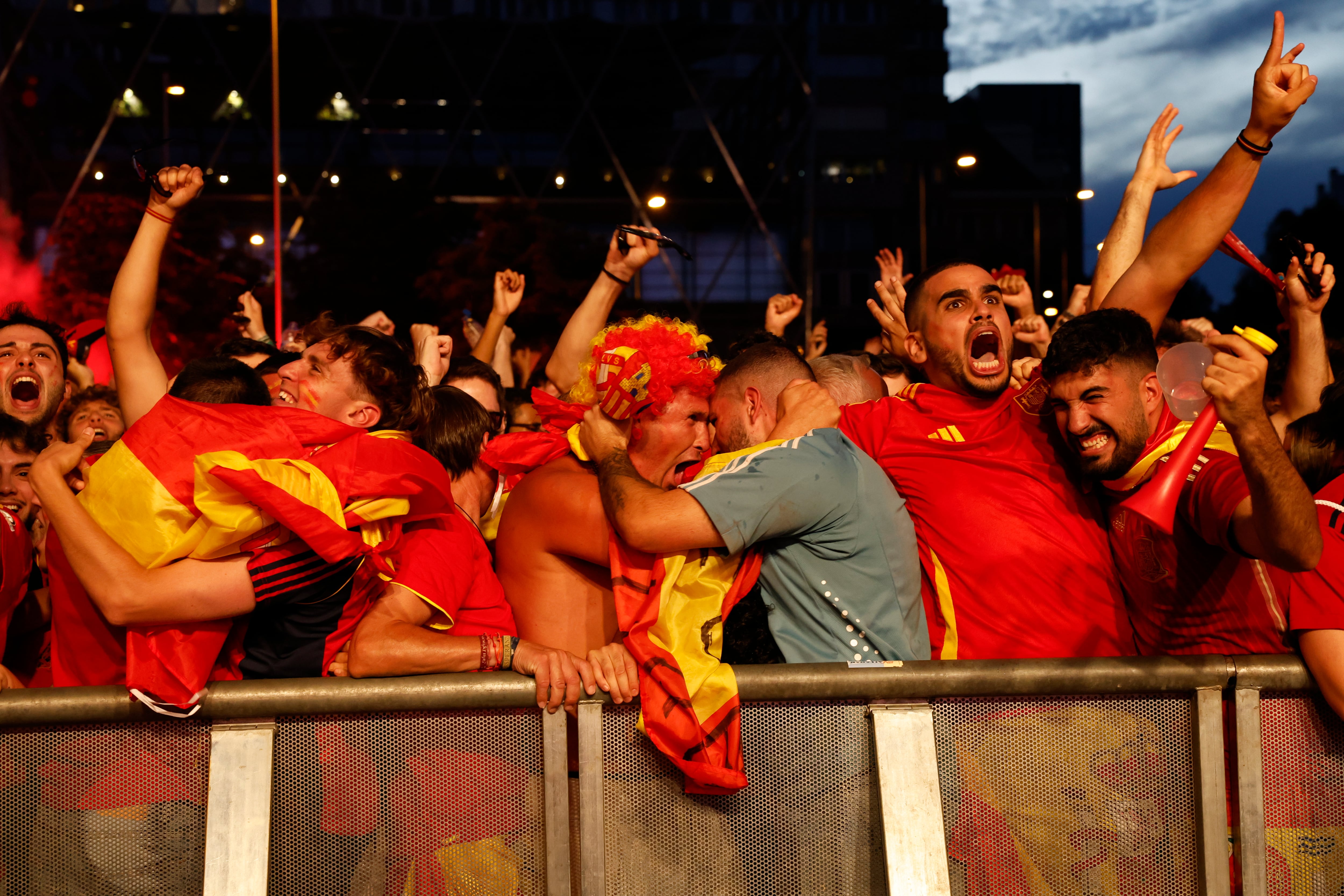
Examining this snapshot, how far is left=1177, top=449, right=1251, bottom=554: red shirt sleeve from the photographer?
7.64ft

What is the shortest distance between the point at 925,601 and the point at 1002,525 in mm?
307

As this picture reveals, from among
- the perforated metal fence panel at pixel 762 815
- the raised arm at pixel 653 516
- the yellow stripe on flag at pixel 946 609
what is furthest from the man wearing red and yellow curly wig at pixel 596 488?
the yellow stripe on flag at pixel 946 609

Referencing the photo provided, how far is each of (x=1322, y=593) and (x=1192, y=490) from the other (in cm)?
36

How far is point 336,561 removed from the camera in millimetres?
2357

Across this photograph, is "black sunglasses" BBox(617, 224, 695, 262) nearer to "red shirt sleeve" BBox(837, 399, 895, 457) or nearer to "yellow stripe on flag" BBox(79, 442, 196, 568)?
"red shirt sleeve" BBox(837, 399, 895, 457)

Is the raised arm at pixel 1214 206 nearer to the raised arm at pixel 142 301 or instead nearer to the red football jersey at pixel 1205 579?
the red football jersey at pixel 1205 579

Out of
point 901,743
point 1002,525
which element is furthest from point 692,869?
point 1002,525

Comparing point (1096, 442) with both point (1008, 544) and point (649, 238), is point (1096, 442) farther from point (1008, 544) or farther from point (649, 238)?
point (649, 238)

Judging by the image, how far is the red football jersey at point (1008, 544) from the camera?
2.72 meters

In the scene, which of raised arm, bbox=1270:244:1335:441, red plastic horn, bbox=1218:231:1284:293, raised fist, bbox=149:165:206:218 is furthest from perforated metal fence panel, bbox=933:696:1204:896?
raised fist, bbox=149:165:206:218

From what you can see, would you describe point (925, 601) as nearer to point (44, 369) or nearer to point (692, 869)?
point (692, 869)

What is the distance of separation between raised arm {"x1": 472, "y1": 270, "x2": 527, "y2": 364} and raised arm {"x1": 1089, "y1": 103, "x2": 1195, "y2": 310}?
3.44m

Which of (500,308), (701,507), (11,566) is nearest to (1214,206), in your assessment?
(701,507)

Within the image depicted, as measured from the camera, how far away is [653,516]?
233 cm
